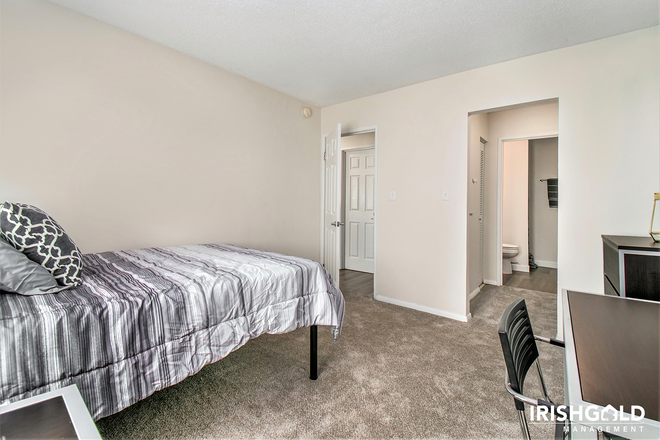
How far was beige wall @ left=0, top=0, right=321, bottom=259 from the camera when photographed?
199 cm

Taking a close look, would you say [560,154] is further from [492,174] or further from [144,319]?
[144,319]

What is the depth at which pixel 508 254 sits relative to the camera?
5008 millimetres

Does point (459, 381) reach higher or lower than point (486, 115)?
lower

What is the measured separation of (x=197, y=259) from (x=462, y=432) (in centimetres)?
178

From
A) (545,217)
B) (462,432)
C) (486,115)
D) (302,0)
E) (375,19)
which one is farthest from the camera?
(545,217)

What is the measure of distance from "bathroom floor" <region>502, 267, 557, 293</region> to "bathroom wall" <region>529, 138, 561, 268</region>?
363 millimetres

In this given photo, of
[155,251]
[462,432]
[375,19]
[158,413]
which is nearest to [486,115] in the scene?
[375,19]

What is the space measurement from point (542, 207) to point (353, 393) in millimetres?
5362

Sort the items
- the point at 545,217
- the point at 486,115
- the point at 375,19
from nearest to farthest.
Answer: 1. the point at 375,19
2. the point at 486,115
3. the point at 545,217

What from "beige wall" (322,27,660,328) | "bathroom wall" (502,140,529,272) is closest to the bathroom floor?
"bathroom wall" (502,140,529,272)

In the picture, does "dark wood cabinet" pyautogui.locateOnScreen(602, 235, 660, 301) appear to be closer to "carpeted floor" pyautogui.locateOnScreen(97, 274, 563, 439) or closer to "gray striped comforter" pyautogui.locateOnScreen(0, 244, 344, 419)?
"carpeted floor" pyautogui.locateOnScreen(97, 274, 563, 439)

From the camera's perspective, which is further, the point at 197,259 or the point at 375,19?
the point at 375,19

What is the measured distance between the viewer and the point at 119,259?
203 centimetres

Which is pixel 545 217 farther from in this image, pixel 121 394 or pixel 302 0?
pixel 121 394
